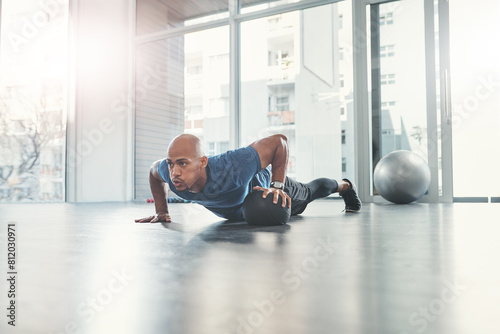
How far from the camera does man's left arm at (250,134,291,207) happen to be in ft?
6.46

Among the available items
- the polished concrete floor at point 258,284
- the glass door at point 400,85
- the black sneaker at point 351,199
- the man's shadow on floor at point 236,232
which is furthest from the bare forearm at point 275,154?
the glass door at point 400,85

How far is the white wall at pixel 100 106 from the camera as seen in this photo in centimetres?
557

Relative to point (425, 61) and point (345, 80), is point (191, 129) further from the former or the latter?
A: point (425, 61)

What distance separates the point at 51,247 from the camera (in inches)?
58.4

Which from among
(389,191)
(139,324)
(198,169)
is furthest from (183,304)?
(389,191)

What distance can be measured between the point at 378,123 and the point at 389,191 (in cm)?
110

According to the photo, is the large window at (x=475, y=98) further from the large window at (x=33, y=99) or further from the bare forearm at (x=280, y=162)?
the large window at (x=33, y=99)

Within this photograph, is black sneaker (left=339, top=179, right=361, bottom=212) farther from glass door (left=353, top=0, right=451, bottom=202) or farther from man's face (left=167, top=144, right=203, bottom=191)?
glass door (left=353, top=0, right=451, bottom=202)

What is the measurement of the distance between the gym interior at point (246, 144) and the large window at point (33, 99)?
20mm

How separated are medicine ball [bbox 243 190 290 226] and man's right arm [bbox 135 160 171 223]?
481mm

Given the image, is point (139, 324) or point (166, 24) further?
point (166, 24)

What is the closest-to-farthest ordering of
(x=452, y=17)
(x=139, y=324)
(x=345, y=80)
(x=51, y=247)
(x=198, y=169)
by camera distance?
(x=139, y=324)
(x=51, y=247)
(x=198, y=169)
(x=452, y=17)
(x=345, y=80)

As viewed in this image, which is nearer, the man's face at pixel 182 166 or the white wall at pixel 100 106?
the man's face at pixel 182 166

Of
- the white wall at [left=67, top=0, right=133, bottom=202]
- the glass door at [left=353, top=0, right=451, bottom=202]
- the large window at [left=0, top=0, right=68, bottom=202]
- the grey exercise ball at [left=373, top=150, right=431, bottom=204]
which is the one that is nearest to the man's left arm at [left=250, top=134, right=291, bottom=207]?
the grey exercise ball at [left=373, top=150, right=431, bottom=204]
